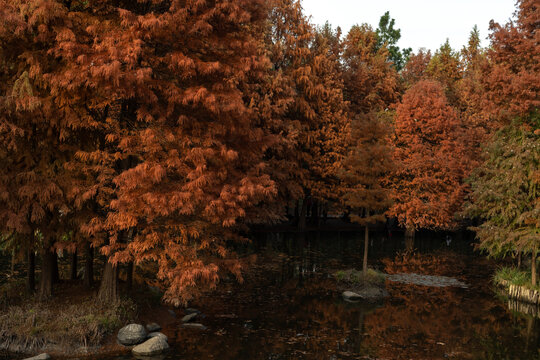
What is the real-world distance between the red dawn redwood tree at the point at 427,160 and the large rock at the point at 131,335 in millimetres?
29141

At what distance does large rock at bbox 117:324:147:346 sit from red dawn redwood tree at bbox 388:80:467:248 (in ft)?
95.6

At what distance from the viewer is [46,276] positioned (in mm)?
17047

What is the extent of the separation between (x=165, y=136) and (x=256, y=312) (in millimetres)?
8606

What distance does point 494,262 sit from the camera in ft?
124

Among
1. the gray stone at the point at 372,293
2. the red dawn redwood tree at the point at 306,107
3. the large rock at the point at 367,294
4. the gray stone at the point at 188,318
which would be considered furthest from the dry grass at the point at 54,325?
the red dawn redwood tree at the point at 306,107

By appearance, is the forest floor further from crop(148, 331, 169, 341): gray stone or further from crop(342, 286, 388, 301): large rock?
crop(342, 286, 388, 301): large rock

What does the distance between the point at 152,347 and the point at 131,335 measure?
861mm

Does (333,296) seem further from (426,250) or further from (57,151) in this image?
(426,250)

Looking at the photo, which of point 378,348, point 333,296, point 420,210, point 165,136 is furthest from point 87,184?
point 420,210

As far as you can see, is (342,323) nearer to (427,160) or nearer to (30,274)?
(30,274)

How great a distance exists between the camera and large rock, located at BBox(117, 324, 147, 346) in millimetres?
15180

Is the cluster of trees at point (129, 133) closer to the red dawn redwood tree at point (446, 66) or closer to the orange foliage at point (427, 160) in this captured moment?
the orange foliage at point (427, 160)

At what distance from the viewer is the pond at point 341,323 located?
15.9 m

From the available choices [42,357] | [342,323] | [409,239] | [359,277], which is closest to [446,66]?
[409,239]
